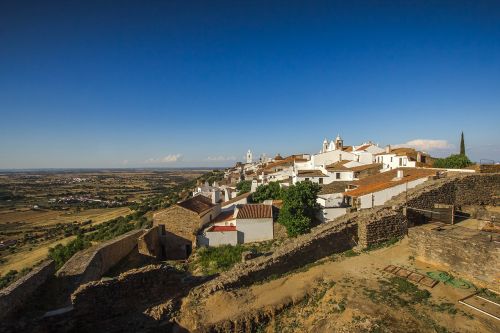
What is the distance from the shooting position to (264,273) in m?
10.1

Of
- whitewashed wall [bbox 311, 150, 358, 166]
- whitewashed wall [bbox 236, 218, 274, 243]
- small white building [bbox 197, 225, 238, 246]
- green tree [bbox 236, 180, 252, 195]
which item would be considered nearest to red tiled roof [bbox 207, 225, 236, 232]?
small white building [bbox 197, 225, 238, 246]

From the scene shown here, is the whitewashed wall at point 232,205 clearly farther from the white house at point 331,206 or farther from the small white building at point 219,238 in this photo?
the white house at point 331,206

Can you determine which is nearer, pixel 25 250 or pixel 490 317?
pixel 490 317

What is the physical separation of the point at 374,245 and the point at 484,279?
385cm

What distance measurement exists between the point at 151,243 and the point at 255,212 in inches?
323

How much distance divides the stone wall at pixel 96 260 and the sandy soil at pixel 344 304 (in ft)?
22.7

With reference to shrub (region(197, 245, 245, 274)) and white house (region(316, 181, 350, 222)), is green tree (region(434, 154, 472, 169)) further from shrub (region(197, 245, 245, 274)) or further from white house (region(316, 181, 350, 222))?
shrub (region(197, 245, 245, 274))

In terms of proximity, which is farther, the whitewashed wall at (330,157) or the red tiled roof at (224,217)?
the whitewashed wall at (330,157)

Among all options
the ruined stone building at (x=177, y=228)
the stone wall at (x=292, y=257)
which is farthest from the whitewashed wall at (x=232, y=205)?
the stone wall at (x=292, y=257)

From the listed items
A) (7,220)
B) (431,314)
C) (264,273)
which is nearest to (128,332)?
(264,273)

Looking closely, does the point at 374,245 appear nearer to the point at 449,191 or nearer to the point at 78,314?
the point at 449,191

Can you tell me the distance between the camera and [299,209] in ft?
71.5

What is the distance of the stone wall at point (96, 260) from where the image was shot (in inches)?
505

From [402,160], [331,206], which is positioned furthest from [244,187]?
[331,206]
